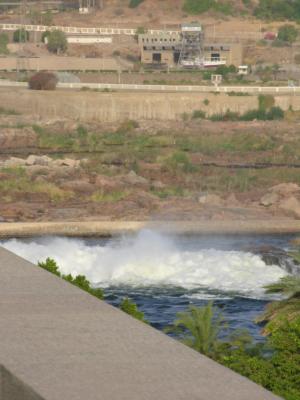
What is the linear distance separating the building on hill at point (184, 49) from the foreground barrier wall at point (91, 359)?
120 metres

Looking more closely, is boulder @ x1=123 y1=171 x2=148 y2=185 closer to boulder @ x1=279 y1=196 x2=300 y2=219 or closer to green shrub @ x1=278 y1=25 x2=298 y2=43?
boulder @ x1=279 y1=196 x2=300 y2=219

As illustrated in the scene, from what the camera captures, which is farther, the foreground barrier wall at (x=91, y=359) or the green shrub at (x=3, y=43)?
the green shrub at (x=3, y=43)

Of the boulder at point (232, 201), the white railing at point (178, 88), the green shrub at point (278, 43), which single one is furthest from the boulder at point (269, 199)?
the green shrub at point (278, 43)

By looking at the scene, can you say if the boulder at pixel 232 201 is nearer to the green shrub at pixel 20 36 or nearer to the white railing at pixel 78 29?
the green shrub at pixel 20 36

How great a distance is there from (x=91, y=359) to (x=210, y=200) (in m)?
45.5

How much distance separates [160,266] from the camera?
160 feet

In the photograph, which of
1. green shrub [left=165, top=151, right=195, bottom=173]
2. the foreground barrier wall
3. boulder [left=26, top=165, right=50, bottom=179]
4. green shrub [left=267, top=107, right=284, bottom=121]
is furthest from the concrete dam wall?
the foreground barrier wall

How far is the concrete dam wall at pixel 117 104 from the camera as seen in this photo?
4141 inches

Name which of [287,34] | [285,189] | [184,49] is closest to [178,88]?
[184,49]

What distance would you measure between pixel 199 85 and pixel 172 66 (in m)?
22.7

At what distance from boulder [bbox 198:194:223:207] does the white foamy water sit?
12335 mm

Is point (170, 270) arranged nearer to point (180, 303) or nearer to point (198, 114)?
point (180, 303)

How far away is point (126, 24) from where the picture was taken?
556 feet

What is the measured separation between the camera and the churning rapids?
1688 inches
